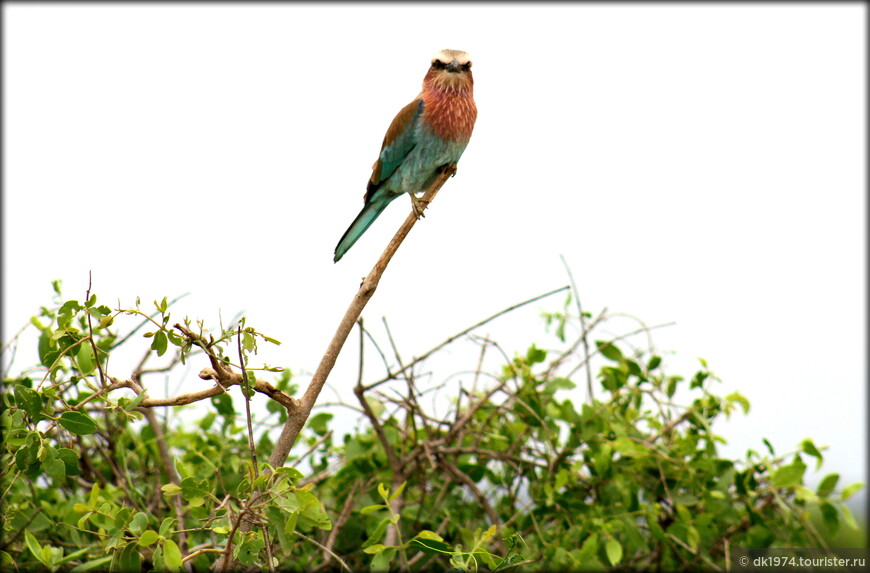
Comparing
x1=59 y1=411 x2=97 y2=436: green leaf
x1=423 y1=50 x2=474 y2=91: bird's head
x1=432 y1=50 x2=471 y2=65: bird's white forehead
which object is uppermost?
x1=432 y1=50 x2=471 y2=65: bird's white forehead

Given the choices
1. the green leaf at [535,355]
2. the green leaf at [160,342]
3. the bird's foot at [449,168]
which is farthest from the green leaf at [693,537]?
the green leaf at [160,342]

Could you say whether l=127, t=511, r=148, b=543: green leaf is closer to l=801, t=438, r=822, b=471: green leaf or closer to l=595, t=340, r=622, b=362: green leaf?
l=595, t=340, r=622, b=362: green leaf

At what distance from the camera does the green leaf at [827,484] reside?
2.56 m

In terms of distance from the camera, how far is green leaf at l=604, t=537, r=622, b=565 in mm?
2208

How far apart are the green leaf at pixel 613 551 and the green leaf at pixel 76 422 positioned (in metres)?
1.43

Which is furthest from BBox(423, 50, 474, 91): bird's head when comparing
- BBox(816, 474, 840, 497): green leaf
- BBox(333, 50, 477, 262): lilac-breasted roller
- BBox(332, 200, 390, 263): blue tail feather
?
BBox(816, 474, 840, 497): green leaf

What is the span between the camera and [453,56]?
10.6 ft

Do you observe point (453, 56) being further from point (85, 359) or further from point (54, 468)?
point (54, 468)

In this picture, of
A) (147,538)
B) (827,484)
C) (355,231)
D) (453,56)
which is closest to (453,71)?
(453,56)

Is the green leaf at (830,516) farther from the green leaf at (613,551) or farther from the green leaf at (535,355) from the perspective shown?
the green leaf at (535,355)

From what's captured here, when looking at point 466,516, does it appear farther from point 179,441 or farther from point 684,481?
point 179,441

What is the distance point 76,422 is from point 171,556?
0.35 metres

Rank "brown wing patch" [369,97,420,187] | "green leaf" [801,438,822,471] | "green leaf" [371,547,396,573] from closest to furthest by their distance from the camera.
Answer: "green leaf" [371,547,396,573] → "green leaf" [801,438,822,471] → "brown wing patch" [369,97,420,187]

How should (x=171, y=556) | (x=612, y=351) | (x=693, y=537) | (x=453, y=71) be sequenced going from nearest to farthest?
(x=171, y=556) < (x=693, y=537) < (x=612, y=351) < (x=453, y=71)
